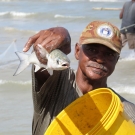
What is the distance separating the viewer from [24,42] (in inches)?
504

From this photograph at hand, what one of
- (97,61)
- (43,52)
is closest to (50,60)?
(43,52)

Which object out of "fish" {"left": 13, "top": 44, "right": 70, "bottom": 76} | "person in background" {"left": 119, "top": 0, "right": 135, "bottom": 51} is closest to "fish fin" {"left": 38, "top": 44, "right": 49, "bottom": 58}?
"fish" {"left": 13, "top": 44, "right": 70, "bottom": 76}

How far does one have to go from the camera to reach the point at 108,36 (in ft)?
8.89

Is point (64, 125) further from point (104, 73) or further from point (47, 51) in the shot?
point (47, 51)

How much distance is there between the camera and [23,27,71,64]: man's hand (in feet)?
7.72

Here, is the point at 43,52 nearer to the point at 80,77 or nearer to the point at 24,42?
the point at 80,77

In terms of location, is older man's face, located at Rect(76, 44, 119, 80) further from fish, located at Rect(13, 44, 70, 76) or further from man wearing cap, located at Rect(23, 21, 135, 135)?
fish, located at Rect(13, 44, 70, 76)

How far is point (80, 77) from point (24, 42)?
10.1m

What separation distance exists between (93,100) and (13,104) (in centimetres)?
466

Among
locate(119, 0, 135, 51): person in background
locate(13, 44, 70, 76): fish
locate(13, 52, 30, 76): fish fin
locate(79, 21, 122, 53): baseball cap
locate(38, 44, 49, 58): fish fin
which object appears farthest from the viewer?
locate(119, 0, 135, 51): person in background

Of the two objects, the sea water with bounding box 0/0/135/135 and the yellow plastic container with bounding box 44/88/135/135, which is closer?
the yellow plastic container with bounding box 44/88/135/135

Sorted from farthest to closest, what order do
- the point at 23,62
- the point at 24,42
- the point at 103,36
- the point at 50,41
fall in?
the point at 24,42 < the point at 103,36 < the point at 23,62 < the point at 50,41

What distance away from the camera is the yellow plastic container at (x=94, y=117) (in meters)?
2.32

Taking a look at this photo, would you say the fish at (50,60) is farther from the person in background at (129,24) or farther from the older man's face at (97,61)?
the person in background at (129,24)
